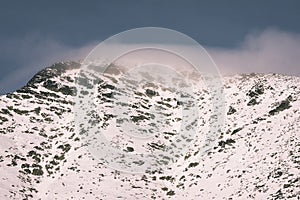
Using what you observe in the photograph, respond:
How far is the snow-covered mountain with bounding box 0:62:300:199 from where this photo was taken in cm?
6225

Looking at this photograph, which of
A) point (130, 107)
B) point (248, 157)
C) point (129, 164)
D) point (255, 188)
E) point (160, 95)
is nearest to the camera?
point (255, 188)

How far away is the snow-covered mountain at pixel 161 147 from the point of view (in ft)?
204

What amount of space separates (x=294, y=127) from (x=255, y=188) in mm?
15381

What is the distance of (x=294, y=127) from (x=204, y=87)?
4230cm

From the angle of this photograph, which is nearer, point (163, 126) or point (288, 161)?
point (288, 161)

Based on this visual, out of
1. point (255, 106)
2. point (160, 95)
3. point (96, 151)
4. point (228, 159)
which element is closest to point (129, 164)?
point (96, 151)

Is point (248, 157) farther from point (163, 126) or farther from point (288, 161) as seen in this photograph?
point (163, 126)

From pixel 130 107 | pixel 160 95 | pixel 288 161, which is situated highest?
pixel 160 95

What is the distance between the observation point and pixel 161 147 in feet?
267

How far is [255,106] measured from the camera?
290 feet

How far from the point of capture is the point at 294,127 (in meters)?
70.5

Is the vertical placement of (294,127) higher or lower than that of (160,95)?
lower

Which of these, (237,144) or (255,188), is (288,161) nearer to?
(255,188)

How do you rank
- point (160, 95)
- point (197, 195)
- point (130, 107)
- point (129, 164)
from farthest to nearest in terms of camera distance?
point (160, 95) → point (130, 107) → point (129, 164) → point (197, 195)
